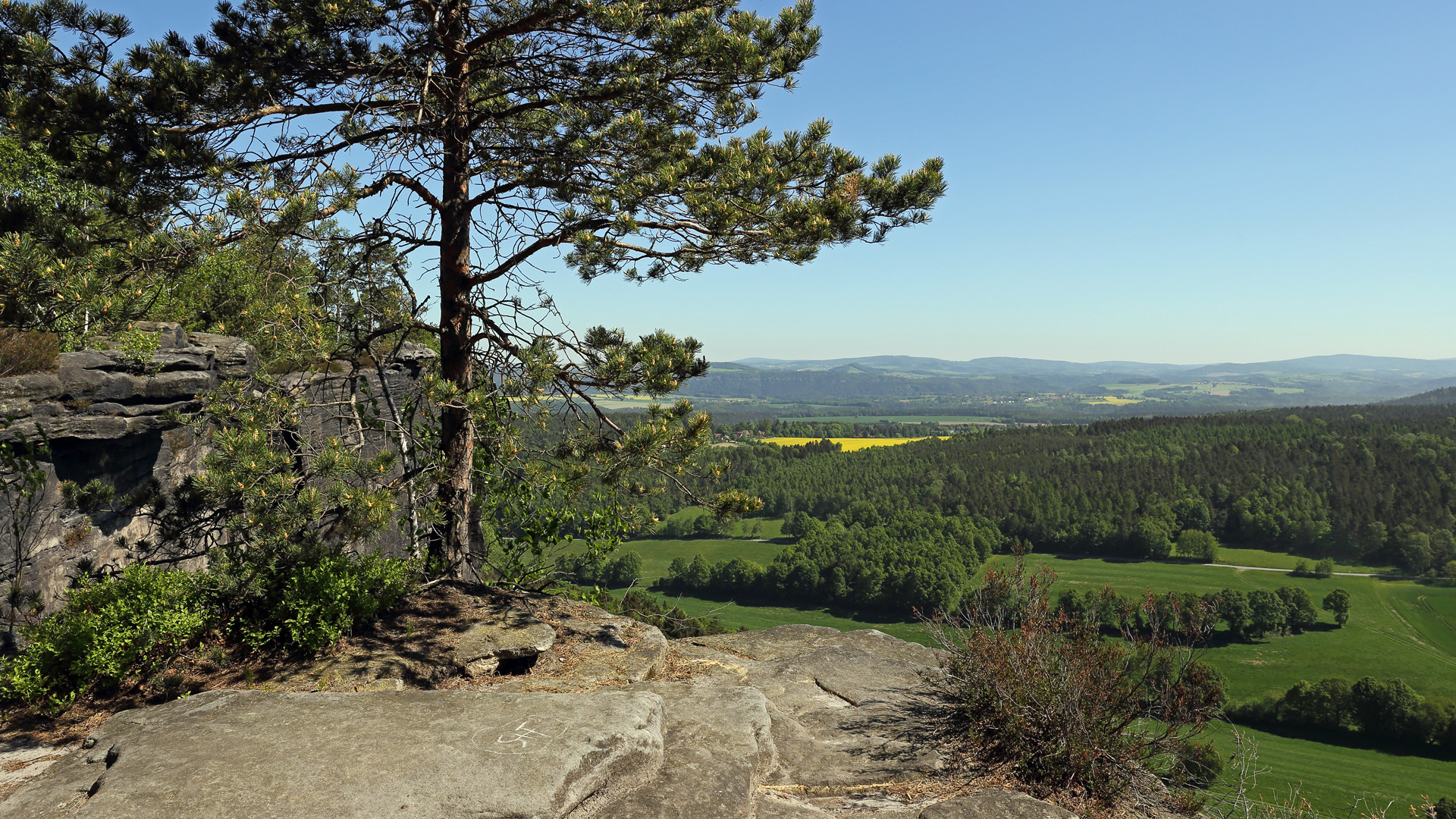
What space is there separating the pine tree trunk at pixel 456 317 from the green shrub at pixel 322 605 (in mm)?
1603

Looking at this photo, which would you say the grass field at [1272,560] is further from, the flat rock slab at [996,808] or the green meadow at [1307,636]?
the flat rock slab at [996,808]

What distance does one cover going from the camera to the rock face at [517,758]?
14.1ft

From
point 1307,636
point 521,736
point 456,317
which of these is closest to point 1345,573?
point 1307,636

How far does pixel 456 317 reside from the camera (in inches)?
351

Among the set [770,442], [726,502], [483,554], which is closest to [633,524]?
[726,502]

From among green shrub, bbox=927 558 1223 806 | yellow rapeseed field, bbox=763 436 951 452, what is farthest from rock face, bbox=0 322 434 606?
yellow rapeseed field, bbox=763 436 951 452

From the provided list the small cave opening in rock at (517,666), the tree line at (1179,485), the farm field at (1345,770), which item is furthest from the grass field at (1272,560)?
the small cave opening in rock at (517,666)

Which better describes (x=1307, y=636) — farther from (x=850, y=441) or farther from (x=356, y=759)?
(x=850, y=441)

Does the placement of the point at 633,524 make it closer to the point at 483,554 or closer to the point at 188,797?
the point at 483,554

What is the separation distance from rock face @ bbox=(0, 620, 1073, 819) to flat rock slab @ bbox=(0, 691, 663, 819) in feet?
0.04

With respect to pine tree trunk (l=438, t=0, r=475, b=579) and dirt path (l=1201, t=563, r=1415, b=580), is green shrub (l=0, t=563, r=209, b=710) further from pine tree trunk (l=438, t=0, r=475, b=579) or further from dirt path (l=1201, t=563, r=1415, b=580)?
dirt path (l=1201, t=563, r=1415, b=580)

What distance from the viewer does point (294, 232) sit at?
23.4 ft

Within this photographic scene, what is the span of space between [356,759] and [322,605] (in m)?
2.73

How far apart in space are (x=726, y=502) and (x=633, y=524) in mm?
1374
